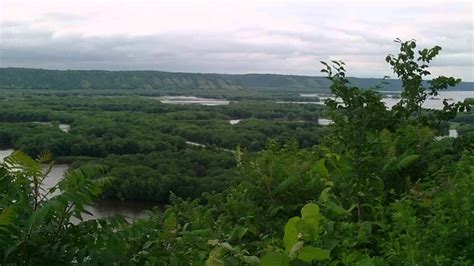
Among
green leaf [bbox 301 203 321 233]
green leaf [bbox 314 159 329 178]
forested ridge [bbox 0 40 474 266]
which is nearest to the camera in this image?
green leaf [bbox 301 203 321 233]

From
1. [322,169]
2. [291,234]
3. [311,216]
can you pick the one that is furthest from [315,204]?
[322,169]

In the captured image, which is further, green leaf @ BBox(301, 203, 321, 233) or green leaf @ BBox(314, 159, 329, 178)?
green leaf @ BBox(314, 159, 329, 178)

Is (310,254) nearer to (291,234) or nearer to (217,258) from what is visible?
(291,234)

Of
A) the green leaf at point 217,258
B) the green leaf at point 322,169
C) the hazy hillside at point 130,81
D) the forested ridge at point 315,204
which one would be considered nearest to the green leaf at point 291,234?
the forested ridge at point 315,204

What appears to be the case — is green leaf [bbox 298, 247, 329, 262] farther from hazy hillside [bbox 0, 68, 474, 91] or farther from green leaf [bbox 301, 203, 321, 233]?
hazy hillside [bbox 0, 68, 474, 91]

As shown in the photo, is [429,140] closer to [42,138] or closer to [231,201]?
[231,201]

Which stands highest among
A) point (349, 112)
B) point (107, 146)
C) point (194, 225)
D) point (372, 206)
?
point (349, 112)

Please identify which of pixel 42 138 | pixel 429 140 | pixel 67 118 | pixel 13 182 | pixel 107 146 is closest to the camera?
pixel 13 182

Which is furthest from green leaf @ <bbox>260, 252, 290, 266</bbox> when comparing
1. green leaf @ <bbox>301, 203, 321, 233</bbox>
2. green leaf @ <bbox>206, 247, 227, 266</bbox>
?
green leaf @ <bbox>206, 247, 227, 266</bbox>

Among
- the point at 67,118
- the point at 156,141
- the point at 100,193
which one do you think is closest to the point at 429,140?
the point at 100,193

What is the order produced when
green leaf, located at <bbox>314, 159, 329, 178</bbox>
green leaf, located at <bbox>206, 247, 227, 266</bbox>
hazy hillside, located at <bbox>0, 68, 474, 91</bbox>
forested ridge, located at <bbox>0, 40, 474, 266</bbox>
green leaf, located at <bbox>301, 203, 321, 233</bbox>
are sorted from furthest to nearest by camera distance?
hazy hillside, located at <bbox>0, 68, 474, 91</bbox> < green leaf, located at <bbox>314, 159, 329, 178</bbox> < forested ridge, located at <bbox>0, 40, 474, 266</bbox> < green leaf, located at <bbox>206, 247, 227, 266</bbox> < green leaf, located at <bbox>301, 203, 321, 233</bbox>

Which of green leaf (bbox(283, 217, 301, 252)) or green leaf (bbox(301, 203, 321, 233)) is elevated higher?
green leaf (bbox(301, 203, 321, 233))
